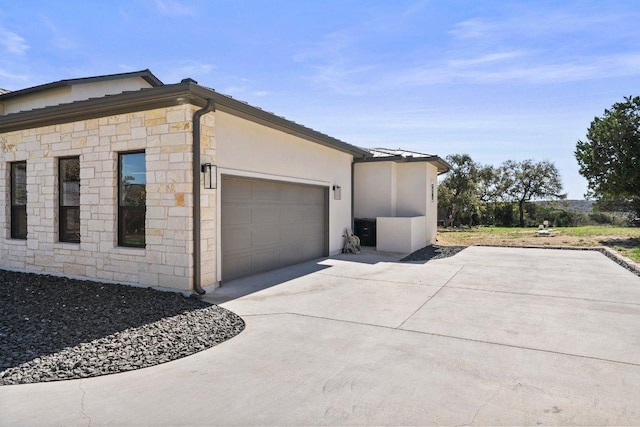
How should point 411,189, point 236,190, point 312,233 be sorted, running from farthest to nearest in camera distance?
point 411,189, point 312,233, point 236,190

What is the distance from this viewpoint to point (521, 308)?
5816 mm

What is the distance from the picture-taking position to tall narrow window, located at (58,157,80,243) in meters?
7.68

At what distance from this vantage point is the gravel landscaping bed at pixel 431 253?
1137 cm

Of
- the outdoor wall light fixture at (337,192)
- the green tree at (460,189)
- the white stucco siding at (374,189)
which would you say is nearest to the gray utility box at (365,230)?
the white stucco siding at (374,189)

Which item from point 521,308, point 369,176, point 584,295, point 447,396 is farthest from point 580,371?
point 369,176

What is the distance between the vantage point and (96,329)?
4578 millimetres

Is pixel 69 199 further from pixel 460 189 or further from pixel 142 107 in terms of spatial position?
pixel 460 189

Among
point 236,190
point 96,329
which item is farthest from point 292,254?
point 96,329

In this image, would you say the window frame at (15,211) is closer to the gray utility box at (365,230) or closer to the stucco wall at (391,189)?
the gray utility box at (365,230)

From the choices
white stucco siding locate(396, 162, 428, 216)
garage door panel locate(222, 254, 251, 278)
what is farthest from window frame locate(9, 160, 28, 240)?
white stucco siding locate(396, 162, 428, 216)

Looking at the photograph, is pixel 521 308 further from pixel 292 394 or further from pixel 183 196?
pixel 183 196

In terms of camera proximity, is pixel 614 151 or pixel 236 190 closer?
pixel 236 190

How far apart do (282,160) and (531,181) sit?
89.4ft

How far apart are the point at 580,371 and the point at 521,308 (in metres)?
2.38
